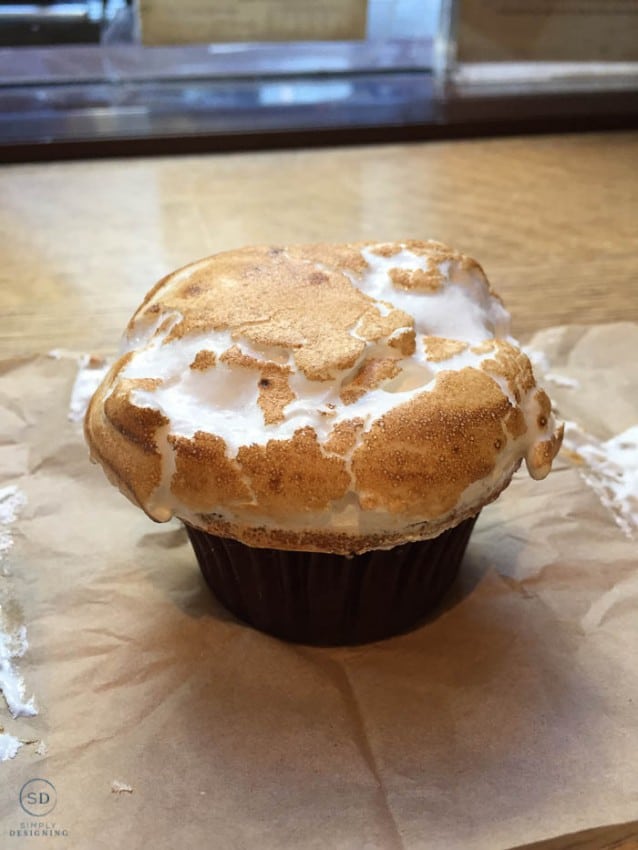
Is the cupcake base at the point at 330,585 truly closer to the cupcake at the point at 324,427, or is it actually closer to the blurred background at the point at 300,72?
the cupcake at the point at 324,427

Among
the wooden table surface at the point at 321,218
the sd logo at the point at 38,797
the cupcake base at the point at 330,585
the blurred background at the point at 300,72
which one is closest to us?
the sd logo at the point at 38,797

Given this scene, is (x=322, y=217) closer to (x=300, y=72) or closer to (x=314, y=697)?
(x=300, y=72)

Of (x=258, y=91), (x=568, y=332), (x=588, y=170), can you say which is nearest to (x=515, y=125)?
(x=588, y=170)

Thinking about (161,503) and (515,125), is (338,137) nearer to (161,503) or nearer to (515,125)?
(515,125)

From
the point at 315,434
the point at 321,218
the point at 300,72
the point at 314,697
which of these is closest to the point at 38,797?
the point at 314,697

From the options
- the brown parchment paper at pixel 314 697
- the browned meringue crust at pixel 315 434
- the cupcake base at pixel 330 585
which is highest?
the browned meringue crust at pixel 315 434

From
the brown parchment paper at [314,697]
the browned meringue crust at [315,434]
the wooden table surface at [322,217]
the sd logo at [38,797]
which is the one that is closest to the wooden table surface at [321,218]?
the wooden table surface at [322,217]

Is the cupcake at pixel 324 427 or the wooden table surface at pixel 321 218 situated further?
the wooden table surface at pixel 321 218
